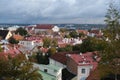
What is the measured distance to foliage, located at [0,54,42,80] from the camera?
34594mm

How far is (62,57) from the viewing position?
229ft

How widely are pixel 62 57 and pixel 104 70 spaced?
45.4m

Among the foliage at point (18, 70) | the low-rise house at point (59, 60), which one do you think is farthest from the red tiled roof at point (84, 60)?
the foliage at point (18, 70)

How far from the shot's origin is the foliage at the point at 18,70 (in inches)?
1362

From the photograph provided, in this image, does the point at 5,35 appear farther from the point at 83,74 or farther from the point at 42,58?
the point at 83,74

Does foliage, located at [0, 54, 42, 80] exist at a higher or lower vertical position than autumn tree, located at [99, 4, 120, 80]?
lower

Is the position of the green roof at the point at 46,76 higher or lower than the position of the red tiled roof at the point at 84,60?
lower

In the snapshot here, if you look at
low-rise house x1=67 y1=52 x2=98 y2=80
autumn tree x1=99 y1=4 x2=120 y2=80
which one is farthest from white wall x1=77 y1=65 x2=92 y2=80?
autumn tree x1=99 y1=4 x2=120 y2=80

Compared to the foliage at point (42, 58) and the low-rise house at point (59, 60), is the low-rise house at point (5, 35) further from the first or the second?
the low-rise house at point (59, 60)

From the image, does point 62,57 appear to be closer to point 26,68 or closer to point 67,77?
point 67,77

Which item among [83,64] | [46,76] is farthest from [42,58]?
[46,76]

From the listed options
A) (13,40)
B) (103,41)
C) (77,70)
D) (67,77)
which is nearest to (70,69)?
(67,77)

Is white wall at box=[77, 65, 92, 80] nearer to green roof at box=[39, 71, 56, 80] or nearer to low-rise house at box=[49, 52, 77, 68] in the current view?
green roof at box=[39, 71, 56, 80]

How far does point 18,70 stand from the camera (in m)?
34.7
